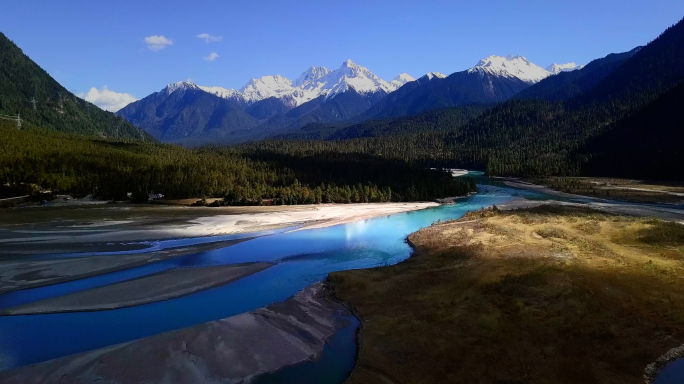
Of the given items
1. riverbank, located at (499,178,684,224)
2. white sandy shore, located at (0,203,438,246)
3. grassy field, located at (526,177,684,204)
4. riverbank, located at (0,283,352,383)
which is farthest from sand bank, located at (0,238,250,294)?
grassy field, located at (526,177,684,204)

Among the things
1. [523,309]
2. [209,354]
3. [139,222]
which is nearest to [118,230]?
[139,222]

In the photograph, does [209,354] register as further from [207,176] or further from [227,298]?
[207,176]

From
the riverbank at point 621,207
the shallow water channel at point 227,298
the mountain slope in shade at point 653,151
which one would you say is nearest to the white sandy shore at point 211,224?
the shallow water channel at point 227,298

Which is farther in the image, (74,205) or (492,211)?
(74,205)

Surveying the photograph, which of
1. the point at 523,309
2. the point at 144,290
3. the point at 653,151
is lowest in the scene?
the point at 523,309

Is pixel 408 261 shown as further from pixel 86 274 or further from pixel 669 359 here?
pixel 86 274

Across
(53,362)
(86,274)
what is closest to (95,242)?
(86,274)
